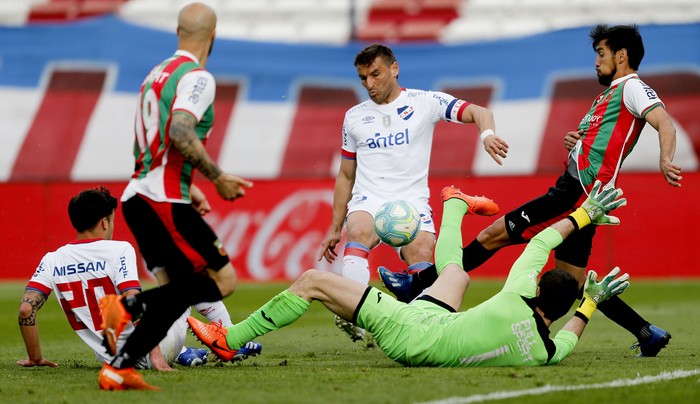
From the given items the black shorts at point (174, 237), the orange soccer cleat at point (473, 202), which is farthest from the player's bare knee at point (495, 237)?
the black shorts at point (174, 237)

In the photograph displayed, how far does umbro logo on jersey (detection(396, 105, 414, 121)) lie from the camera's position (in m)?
8.79

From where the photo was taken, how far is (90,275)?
22.9 feet

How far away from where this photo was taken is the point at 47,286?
7.16 m

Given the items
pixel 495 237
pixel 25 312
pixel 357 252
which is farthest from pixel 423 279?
pixel 25 312

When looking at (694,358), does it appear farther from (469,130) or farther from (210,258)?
(469,130)

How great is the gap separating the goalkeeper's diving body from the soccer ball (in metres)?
0.96

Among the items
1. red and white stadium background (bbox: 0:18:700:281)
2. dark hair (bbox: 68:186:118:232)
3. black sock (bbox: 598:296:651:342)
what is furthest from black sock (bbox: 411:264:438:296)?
red and white stadium background (bbox: 0:18:700:281)

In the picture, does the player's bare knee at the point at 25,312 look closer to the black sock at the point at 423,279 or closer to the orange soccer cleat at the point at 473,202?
the black sock at the point at 423,279

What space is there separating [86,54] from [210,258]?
1625cm

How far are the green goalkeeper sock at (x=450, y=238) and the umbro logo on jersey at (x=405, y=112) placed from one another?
1.35 meters

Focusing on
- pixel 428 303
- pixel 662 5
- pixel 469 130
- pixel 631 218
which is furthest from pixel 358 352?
pixel 662 5

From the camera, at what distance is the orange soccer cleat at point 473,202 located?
7.66 metres

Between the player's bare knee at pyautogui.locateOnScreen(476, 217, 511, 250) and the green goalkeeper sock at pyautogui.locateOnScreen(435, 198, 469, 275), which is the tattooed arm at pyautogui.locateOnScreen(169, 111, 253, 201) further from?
the player's bare knee at pyautogui.locateOnScreen(476, 217, 511, 250)

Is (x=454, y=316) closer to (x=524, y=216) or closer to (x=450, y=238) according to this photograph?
(x=450, y=238)
